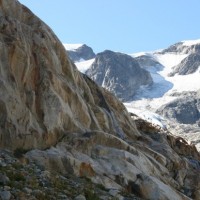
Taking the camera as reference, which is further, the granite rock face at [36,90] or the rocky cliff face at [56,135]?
the granite rock face at [36,90]

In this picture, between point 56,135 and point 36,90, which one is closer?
point 56,135

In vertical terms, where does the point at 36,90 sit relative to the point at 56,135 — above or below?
above

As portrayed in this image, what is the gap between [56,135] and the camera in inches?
1268

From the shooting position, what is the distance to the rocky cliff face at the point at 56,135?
2381 cm

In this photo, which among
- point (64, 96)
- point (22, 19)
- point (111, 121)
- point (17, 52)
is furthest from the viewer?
point (111, 121)

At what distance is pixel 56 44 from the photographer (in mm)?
40719

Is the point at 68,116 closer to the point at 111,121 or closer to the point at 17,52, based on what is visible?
the point at 17,52

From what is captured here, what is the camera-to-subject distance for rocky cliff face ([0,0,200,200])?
2381 cm

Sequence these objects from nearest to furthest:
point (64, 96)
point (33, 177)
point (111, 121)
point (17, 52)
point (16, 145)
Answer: point (33, 177), point (16, 145), point (17, 52), point (64, 96), point (111, 121)

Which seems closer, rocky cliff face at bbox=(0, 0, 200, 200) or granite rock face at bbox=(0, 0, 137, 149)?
rocky cliff face at bbox=(0, 0, 200, 200)

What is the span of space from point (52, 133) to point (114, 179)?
4913mm

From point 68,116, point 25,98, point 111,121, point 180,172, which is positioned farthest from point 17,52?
point 180,172

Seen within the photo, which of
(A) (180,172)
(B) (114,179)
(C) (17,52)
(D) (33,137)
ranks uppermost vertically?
(C) (17,52)

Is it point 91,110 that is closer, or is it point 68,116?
point 68,116
